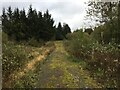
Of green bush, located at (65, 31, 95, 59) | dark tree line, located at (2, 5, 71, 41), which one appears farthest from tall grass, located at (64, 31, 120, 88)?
dark tree line, located at (2, 5, 71, 41)

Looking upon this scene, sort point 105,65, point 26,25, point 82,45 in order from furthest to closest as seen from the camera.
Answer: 1. point 26,25
2. point 82,45
3. point 105,65

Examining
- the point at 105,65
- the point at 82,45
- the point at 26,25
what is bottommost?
the point at 105,65

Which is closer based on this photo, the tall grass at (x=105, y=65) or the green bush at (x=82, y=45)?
the tall grass at (x=105, y=65)

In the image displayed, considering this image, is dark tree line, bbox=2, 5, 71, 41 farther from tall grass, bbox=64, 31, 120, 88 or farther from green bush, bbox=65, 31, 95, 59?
tall grass, bbox=64, 31, 120, 88

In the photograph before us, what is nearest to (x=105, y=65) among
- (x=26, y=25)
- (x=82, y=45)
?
(x=82, y=45)

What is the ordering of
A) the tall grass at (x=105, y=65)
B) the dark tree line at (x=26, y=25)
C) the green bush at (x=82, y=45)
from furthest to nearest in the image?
1. the dark tree line at (x=26, y=25)
2. the green bush at (x=82, y=45)
3. the tall grass at (x=105, y=65)

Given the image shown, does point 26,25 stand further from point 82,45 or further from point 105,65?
point 105,65

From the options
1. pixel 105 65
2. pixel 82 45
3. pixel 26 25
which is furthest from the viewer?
pixel 26 25

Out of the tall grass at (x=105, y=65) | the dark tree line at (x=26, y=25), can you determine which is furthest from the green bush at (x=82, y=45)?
the dark tree line at (x=26, y=25)

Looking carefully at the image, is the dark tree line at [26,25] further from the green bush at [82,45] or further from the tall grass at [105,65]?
the tall grass at [105,65]

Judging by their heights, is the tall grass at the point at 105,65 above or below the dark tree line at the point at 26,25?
below

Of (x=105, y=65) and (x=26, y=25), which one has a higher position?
(x=26, y=25)

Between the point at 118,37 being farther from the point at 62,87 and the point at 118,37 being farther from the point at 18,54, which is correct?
the point at 62,87

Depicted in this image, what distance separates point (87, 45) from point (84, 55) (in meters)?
1.35
